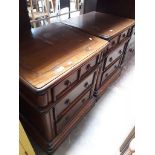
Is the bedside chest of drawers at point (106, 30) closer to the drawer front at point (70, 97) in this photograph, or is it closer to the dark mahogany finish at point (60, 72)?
the dark mahogany finish at point (60, 72)

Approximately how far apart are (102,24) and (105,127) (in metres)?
0.91

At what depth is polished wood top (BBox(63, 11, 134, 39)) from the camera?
122cm

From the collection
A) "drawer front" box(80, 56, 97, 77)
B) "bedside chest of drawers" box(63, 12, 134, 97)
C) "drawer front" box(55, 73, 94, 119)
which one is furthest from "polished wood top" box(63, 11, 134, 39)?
"drawer front" box(55, 73, 94, 119)

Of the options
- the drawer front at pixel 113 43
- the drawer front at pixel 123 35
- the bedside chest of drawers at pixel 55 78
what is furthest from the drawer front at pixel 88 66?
the drawer front at pixel 123 35

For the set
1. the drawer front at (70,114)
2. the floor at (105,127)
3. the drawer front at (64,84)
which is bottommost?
the floor at (105,127)

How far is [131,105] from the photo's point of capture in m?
1.58

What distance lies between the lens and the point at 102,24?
136cm

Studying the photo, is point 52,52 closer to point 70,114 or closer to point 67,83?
point 67,83

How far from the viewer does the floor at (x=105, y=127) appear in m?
1.18

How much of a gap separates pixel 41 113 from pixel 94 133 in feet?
2.14

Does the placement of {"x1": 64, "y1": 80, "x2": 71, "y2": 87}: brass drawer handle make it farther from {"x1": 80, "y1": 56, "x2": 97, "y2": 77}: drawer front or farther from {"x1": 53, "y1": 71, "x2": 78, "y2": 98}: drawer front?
{"x1": 80, "y1": 56, "x2": 97, "y2": 77}: drawer front

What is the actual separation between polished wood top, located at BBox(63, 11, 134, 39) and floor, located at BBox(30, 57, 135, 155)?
705 millimetres
